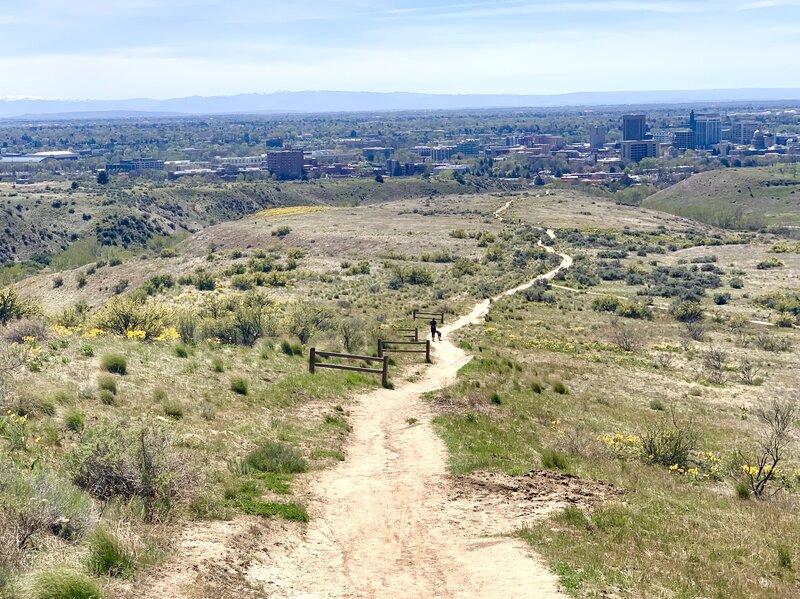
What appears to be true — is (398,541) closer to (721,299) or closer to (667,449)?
(667,449)

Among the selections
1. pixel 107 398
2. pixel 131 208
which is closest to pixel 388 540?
pixel 107 398

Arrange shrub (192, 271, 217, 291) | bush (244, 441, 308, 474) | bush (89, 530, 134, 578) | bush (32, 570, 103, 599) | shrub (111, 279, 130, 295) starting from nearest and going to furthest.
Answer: bush (32, 570, 103, 599) < bush (89, 530, 134, 578) < bush (244, 441, 308, 474) < shrub (192, 271, 217, 291) < shrub (111, 279, 130, 295)

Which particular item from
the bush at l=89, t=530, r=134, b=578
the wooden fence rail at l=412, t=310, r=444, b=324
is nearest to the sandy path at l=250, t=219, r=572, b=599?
the bush at l=89, t=530, r=134, b=578

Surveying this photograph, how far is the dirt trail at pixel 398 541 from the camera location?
1002cm

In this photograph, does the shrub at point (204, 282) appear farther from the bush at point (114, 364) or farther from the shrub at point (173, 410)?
the shrub at point (173, 410)

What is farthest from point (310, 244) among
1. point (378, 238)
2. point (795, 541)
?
point (795, 541)

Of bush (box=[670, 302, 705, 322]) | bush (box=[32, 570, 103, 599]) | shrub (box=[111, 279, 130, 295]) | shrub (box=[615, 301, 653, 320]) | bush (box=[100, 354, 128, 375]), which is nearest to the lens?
bush (box=[32, 570, 103, 599])

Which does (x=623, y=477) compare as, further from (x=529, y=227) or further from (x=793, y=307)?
(x=529, y=227)

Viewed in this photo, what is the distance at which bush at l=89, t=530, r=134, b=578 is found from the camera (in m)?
9.02

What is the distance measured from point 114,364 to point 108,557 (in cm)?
899

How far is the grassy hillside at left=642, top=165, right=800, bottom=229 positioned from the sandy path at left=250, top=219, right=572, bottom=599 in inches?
5326

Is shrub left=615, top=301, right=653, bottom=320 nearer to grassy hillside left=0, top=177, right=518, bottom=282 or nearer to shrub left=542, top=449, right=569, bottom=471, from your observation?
shrub left=542, top=449, right=569, bottom=471

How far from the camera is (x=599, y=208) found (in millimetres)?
124500

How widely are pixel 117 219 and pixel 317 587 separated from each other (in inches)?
5401
